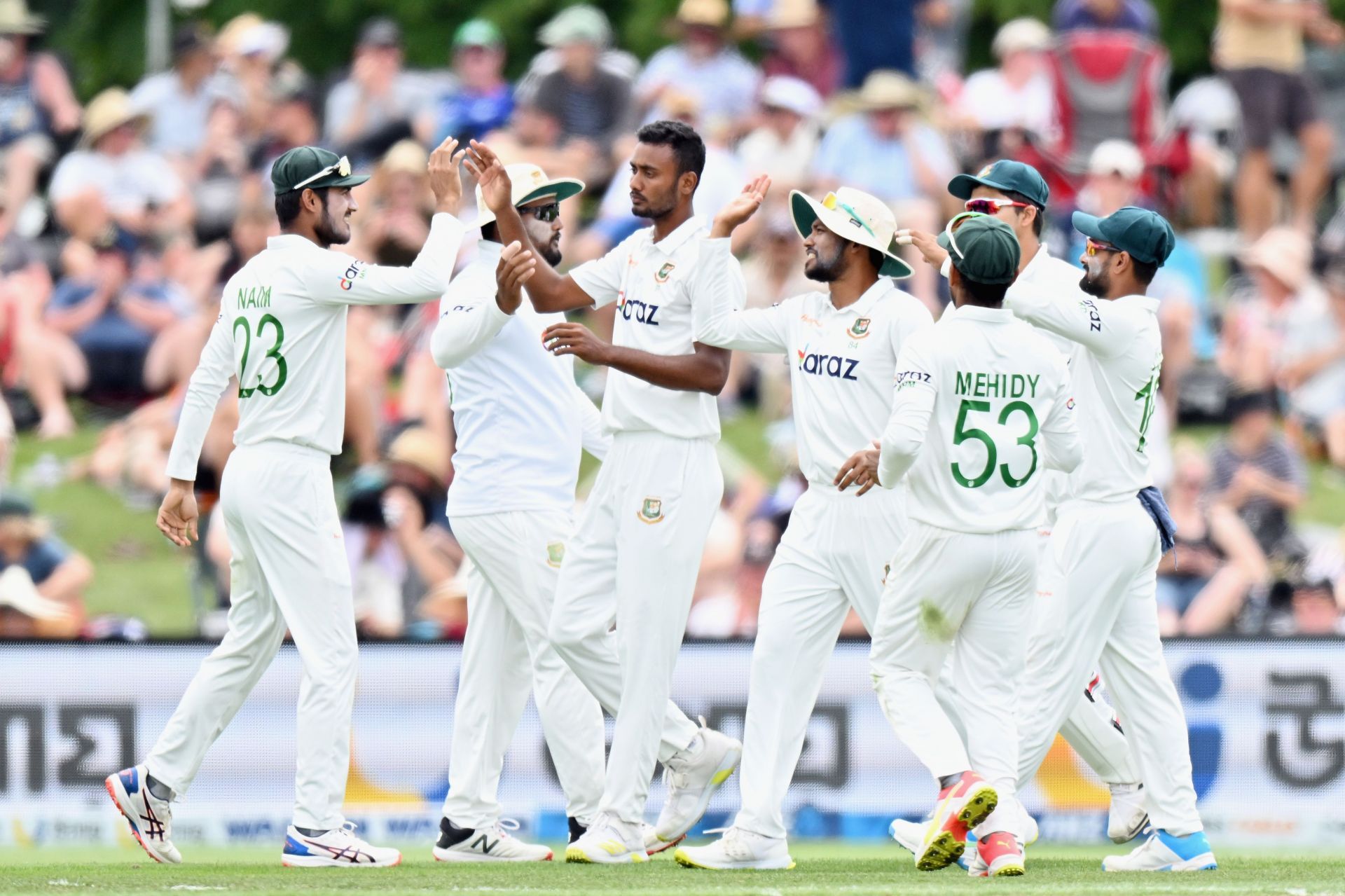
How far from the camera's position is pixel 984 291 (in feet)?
25.7

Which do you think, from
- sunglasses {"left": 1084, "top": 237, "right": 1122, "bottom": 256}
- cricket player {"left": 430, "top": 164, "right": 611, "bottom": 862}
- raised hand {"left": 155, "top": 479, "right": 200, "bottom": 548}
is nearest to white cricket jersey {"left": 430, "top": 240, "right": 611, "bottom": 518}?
cricket player {"left": 430, "top": 164, "right": 611, "bottom": 862}

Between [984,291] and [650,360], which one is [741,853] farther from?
[984,291]

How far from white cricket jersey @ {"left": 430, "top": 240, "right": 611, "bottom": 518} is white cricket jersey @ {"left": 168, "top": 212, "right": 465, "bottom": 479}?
0.30 meters

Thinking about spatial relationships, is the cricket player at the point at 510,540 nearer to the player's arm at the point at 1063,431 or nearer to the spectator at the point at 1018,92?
the player's arm at the point at 1063,431

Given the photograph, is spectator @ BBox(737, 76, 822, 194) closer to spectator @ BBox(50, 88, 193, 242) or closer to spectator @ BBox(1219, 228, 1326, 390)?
spectator @ BBox(1219, 228, 1326, 390)

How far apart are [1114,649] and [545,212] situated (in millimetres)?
2788

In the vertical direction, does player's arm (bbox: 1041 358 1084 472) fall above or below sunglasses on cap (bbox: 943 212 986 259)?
below

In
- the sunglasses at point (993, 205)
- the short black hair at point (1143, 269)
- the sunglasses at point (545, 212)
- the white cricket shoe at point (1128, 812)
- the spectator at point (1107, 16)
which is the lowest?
the white cricket shoe at point (1128, 812)

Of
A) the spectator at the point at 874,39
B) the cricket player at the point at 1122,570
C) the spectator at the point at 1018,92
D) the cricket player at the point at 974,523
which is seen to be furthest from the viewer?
the spectator at the point at 1018,92

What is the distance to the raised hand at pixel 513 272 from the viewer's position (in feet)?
27.3

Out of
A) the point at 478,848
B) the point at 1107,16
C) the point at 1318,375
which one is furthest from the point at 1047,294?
the point at 1107,16

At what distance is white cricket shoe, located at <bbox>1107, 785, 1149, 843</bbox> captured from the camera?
30.4 ft

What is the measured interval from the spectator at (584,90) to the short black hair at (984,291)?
8.01 metres

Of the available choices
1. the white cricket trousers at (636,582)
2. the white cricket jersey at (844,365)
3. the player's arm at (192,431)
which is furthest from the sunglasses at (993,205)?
the player's arm at (192,431)
